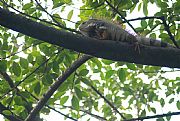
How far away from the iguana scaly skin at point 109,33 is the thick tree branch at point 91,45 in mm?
221

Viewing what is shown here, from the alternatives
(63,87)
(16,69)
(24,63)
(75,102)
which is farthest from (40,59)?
(75,102)

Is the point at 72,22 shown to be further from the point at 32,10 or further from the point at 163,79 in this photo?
the point at 163,79

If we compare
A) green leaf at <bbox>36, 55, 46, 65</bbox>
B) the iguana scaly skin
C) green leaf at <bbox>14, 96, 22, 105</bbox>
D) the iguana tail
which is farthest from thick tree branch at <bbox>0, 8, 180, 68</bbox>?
green leaf at <bbox>14, 96, 22, 105</bbox>

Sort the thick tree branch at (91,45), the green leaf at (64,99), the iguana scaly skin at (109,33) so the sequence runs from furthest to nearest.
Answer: the green leaf at (64,99) → the iguana scaly skin at (109,33) → the thick tree branch at (91,45)

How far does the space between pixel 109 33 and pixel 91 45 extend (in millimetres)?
593

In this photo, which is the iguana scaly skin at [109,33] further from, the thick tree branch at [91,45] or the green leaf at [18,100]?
the green leaf at [18,100]

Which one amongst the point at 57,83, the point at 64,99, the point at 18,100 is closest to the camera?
the point at 18,100

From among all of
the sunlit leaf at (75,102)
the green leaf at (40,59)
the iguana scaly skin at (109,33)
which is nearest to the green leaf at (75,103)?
the sunlit leaf at (75,102)

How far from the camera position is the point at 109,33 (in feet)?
11.1

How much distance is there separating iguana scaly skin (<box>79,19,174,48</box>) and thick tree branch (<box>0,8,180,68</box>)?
22 cm

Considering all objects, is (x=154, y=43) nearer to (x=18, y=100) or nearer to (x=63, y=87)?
(x=63, y=87)

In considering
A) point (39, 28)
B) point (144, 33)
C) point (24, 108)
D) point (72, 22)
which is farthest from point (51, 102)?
point (39, 28)

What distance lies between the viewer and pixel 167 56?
2.96 metres

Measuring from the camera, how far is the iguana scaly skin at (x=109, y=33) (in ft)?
10.8
